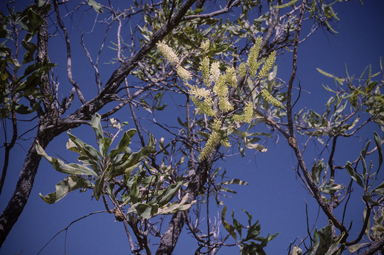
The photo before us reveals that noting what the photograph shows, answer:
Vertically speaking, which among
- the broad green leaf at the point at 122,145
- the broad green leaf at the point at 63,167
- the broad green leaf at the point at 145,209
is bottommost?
the broad green leaf at the point at 145,209

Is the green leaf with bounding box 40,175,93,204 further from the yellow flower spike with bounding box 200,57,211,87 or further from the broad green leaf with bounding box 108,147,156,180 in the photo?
the yellow flower spike with bounding box 200,57,211,87

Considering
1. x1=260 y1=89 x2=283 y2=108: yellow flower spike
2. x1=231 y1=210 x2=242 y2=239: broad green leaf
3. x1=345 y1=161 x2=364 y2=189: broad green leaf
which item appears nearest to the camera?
x1=260 y1=89 x2=283 y2=108: yellow flower spike

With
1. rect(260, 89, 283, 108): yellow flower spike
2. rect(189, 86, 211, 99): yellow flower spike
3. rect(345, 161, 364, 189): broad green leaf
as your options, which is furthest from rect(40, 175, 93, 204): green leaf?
rect(345, 161, 364, 189): broad green leaf

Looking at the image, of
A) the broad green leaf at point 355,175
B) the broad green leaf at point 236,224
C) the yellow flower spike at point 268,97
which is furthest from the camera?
the broad green leaf at point 236,224

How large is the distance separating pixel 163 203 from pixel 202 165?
0.43 metres

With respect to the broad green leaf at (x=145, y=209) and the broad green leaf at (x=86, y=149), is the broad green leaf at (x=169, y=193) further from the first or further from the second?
the broad green leaf at (x=86, y=149)

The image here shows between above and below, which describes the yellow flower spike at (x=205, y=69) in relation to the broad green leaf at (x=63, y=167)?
above

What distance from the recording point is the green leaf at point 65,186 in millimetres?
510

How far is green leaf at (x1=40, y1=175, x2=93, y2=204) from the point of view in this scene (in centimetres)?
51

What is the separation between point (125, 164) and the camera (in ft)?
1.79

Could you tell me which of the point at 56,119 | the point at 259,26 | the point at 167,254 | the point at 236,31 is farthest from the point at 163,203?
the point at 259,26

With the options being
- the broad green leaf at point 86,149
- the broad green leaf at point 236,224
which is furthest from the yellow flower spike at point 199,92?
the broad green leaf at point 236,224

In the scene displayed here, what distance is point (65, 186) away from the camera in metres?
0.53

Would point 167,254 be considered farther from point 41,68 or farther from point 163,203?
point 41,68
